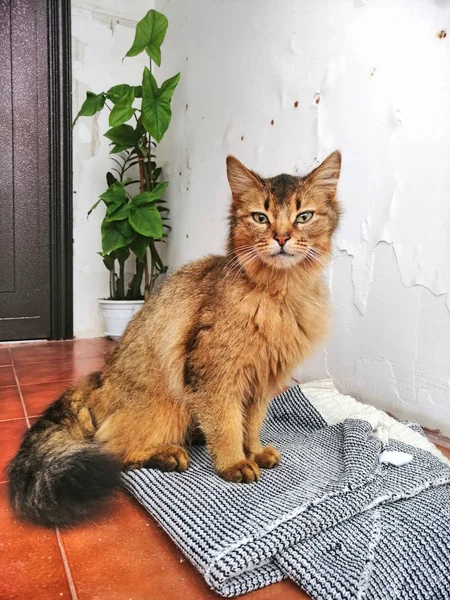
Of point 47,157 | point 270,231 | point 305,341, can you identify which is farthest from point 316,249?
point 47,157

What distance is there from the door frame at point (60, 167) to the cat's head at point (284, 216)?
2434 millimetres

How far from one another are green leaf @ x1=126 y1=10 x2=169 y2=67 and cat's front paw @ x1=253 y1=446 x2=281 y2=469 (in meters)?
2.59

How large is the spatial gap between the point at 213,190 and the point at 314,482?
2.11 meters

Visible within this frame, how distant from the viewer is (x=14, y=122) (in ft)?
10.9

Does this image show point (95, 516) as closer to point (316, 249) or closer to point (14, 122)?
point (316, 249)

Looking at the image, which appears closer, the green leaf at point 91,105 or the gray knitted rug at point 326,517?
the gray knitted rug at point 326,517

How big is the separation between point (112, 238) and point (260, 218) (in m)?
2.06

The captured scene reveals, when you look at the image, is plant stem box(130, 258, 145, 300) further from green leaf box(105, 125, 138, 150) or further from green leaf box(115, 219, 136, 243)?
green leaf box(105, 125, 138, 150)

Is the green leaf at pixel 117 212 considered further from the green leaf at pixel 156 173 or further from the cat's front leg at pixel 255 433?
the cat's front leg at pixel 255 433

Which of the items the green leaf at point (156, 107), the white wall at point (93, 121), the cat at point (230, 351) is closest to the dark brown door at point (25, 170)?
the white wall at point (93, 121)

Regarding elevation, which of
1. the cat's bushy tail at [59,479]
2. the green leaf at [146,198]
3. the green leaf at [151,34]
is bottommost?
the cat's bushy tail at [59,479]

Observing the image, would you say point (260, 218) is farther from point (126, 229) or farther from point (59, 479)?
point (126, 229)

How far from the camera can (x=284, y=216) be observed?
123 centimetres

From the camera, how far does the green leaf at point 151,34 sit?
9.78 feet
